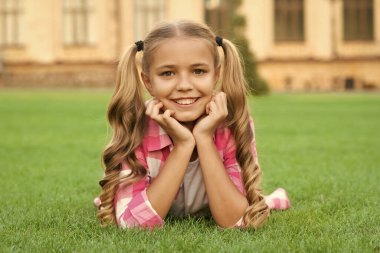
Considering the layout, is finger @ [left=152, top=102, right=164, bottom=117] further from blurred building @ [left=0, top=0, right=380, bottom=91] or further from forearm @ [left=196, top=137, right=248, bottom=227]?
blurred building @ [left=0, top=0, right=380, bottom=91]

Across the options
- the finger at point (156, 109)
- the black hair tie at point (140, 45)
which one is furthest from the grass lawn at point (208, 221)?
the black hair tie at point (140, 45)

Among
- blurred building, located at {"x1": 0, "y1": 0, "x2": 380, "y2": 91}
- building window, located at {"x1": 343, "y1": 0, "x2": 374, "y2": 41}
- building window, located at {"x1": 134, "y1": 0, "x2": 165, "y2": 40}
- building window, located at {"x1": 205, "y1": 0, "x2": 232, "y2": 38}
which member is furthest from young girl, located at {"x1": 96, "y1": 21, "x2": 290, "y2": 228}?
building window, located at {"x1": 134, "y1": 0, "x2": 165, "y2": 40}

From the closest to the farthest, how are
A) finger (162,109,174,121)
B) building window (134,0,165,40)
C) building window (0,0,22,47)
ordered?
1. finger (162,109,174,121)
2. building window (134,0,165,40)
3. building window (0,0,22,47)

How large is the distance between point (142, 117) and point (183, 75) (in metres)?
0.33

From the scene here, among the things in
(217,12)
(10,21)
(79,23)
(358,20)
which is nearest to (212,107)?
(358,20)

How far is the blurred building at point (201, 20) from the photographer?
105 ft

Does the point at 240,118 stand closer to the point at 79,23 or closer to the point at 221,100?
the point at 221,100

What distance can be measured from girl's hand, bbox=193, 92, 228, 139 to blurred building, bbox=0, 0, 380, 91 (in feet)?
94.4

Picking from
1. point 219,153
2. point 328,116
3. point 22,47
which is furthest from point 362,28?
point 219,153

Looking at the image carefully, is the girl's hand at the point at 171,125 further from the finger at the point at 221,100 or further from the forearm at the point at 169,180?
the finger at the point at 221,100

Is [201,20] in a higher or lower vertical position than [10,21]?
lower

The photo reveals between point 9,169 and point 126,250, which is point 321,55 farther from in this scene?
point 126,250

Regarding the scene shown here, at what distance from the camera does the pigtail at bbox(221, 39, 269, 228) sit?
11.7ft

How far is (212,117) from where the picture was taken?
3.43m
